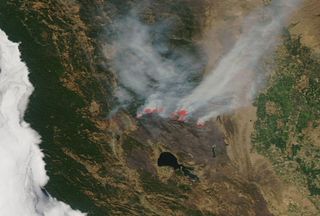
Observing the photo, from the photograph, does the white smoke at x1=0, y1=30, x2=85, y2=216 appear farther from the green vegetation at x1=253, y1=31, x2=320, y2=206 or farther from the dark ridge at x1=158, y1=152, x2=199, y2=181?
the green vegetation at x1=253, y1=31, x2=320, y2=206

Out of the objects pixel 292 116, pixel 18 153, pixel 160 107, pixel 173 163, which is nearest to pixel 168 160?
pixel 173 163

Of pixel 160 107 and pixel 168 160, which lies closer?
pixel 160 107

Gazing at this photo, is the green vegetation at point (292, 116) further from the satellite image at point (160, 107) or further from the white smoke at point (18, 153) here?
the white smoke at point (18, 153)

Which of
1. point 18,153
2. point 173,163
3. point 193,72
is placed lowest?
point 18,153

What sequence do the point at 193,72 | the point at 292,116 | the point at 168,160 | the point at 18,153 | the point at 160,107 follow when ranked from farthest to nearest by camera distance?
the point at 18,153
the point at 168,160
the point at 160,107
the point at 193,72
the point at 292,116

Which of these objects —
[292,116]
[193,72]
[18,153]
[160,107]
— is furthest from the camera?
[18,153]

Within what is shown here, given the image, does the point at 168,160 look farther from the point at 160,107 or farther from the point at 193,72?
the point at 193,72

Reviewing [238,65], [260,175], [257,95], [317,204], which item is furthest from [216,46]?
[317,204]
